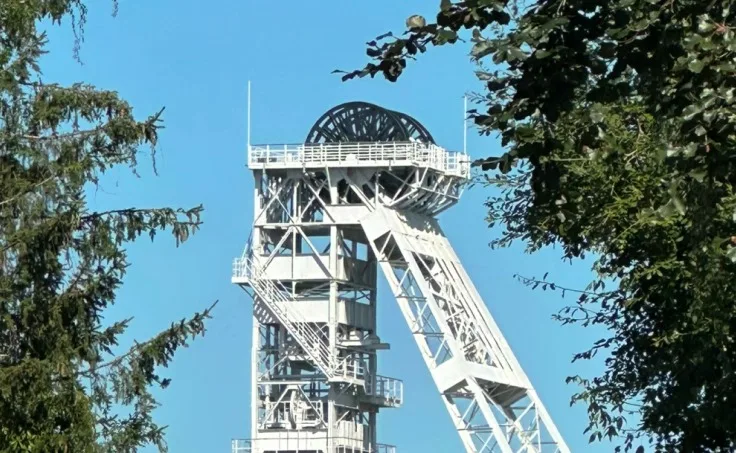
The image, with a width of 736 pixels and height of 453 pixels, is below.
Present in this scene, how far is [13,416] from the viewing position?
21.0 m

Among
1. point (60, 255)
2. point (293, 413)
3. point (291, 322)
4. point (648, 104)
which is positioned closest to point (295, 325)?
point (291, 322)

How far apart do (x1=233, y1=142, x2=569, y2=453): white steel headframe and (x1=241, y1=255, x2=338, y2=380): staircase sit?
4 cm

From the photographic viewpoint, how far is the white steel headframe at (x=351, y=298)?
191 ft

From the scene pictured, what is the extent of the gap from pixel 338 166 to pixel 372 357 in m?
6.08

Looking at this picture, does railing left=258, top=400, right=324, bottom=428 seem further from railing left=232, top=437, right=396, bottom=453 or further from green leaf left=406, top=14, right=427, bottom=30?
green leaf left=406, top=14, right=427, bottom=30

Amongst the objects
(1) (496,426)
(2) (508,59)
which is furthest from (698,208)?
(1) (496,426)

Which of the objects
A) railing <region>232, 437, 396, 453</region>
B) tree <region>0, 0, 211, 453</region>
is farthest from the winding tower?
tree <region>0, 0, 211, 453</region>

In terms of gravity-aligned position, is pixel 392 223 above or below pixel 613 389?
above

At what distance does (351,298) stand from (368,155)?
4579mm

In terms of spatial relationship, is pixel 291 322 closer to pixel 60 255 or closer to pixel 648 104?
pixel 60 255

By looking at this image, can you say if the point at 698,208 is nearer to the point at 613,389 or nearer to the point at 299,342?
the point at 613,389

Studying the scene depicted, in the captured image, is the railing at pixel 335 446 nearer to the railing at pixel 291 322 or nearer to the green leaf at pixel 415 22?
the railing at pixel 291 322

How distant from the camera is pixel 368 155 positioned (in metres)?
59.9

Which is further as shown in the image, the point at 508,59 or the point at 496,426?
the point at 496,426
